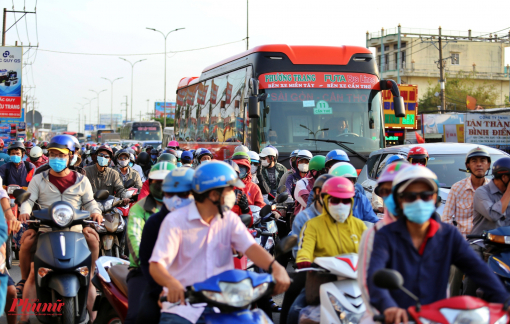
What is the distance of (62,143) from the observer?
580 centimetres

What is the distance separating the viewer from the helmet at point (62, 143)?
574 centimetres

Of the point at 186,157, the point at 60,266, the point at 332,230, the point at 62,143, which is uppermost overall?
the point at 62,143

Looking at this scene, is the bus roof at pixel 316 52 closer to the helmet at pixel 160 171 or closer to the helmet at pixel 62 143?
the helmet at pixel 62 143

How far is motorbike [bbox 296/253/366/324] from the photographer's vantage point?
391cm

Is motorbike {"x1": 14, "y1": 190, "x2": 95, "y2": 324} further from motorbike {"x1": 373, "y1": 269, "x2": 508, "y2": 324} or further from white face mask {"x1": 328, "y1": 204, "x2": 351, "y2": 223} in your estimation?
motorbike {"x1": 373, "y1": 269, "x2": 508, "y2": 324}

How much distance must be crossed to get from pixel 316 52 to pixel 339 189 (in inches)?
352

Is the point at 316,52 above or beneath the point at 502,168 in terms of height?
above

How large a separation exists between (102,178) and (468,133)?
62.5 feet

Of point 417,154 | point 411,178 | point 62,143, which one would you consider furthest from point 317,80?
point 411,178

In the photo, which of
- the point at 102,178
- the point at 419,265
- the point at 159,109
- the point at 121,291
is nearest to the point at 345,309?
the point at 419,265

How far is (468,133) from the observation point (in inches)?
950

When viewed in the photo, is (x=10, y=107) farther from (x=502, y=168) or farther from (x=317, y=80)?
(x=502, y=168)

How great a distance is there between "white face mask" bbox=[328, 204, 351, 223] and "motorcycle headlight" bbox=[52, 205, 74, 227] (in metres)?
2.44

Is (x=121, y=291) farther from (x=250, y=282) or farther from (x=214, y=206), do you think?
(x=250, y=282)
